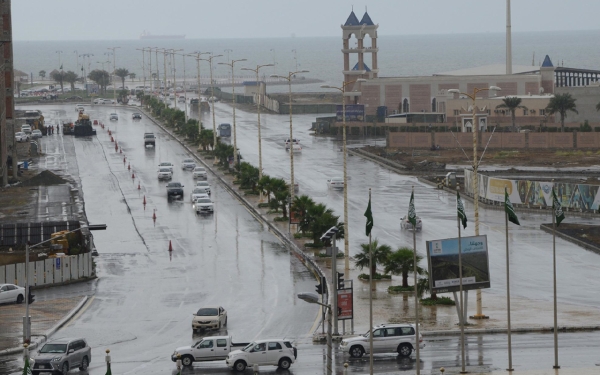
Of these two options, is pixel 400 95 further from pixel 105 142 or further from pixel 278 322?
pixel 278 322

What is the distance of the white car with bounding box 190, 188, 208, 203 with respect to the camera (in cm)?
9128

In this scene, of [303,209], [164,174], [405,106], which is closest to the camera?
[303,209]

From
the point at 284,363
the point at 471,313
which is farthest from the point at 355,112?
the point at 284,363

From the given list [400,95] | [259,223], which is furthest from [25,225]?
[400,95]

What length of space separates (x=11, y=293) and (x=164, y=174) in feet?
166

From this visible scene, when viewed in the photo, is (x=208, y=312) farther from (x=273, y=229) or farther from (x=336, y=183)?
(x=336, y=183)

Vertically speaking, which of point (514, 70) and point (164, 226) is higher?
point (514, 70)

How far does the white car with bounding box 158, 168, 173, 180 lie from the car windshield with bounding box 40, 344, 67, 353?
64.7 meters

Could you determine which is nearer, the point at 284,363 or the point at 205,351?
the point at 284,363

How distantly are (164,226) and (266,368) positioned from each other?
3894 cm

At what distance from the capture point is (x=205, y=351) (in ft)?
144

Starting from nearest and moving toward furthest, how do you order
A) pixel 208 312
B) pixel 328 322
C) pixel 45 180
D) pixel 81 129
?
pixel 328 322
pixel 208 312
pixel 45 180
pixel 81 129

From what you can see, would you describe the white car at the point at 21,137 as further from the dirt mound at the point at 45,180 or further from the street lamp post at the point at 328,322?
the street lamp post at the point at 328,322

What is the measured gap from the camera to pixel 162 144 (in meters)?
140
